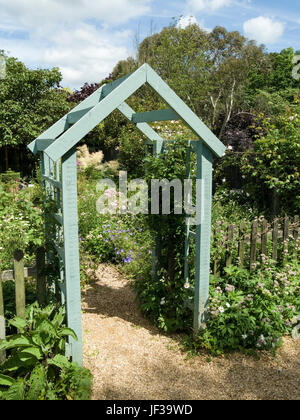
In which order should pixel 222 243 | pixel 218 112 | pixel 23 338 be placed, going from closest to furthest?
pixel 23 338 < pixel 222 243 < pixel 218 112

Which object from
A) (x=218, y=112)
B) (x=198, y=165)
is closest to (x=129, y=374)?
(x=198, y=165)

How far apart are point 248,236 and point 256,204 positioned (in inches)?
174

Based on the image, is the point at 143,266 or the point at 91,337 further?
the point at 143,266

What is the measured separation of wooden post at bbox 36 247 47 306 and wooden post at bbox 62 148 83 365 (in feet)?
1.40

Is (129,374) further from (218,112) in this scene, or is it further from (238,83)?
(238,83)

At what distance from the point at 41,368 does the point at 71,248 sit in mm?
981

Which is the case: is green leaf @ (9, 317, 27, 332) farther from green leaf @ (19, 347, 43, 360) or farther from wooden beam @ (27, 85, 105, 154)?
wooden beam @ (27, 85, 105, 154)

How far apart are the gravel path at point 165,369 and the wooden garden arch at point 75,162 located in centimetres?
36

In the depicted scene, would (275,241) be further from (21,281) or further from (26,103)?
(26,103)

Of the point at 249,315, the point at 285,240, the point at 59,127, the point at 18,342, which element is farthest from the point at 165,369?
the point at 59,127

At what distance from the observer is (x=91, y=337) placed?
389cm

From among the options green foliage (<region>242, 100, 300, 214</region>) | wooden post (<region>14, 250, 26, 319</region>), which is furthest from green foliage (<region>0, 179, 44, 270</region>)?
green foliage (<region>242, 100, 300, 214</region>)

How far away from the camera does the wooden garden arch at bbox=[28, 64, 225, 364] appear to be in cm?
288

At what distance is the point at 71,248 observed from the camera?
3.04 metres
